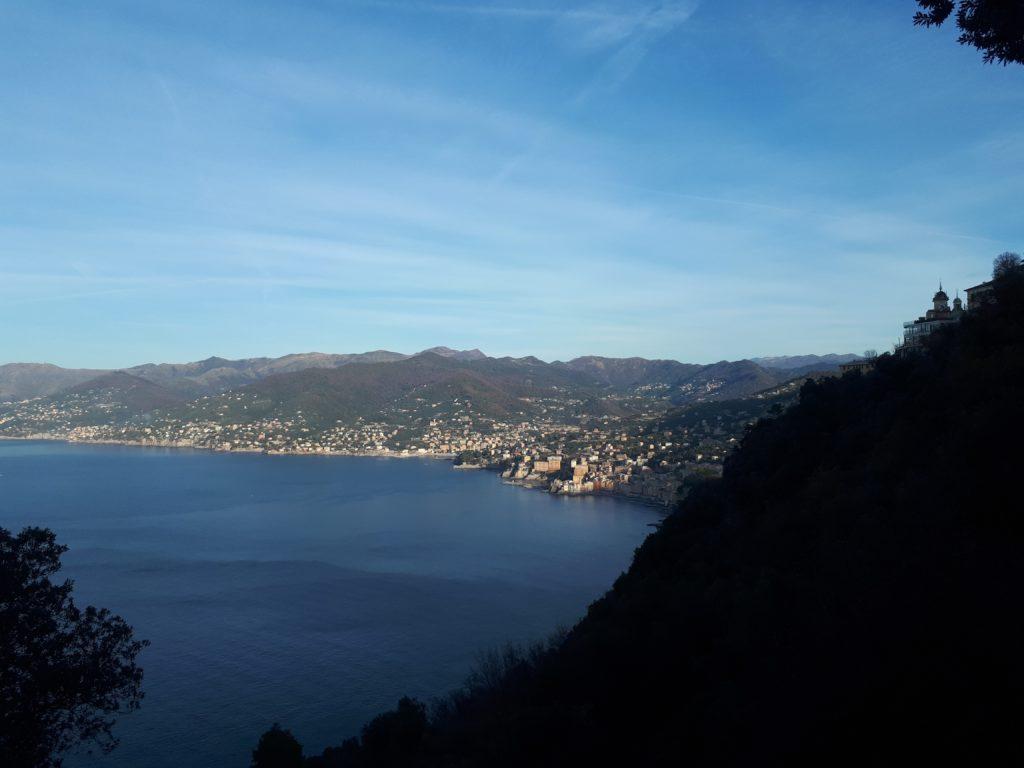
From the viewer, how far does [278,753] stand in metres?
8.78

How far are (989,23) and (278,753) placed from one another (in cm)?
1026

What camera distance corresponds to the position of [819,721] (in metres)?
3.13

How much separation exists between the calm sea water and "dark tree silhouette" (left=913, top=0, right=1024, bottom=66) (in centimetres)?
1328

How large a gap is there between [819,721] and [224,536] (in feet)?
107

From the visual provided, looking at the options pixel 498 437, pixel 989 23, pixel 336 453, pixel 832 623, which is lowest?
pixel 336 453

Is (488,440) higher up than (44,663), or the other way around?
(44,663)

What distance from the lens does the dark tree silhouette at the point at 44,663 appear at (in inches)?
187

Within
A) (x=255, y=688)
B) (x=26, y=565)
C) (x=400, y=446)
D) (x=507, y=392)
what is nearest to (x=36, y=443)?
(x=400, y=446)

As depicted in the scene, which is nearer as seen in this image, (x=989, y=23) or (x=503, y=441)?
(x=989, y=23)

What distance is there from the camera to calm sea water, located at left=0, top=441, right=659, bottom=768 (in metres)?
13.8

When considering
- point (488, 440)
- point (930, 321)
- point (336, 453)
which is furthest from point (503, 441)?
point (930, 321)

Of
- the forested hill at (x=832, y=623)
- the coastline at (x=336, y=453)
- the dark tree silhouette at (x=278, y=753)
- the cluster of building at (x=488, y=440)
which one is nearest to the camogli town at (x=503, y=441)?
the cluster of building at (x=488, y=440)

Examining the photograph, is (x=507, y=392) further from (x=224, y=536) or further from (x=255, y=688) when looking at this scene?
(x=255, y=688)

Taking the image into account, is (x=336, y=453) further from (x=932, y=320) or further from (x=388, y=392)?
(x=932, y=320)
